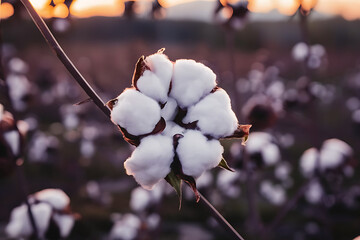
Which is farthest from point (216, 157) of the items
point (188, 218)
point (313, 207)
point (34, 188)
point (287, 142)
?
point (287, 142)

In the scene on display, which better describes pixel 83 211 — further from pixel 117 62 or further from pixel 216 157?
pixel 117 62

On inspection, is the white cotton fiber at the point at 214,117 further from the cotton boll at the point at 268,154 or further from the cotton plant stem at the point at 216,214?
the cotton boll at the point at 268,154

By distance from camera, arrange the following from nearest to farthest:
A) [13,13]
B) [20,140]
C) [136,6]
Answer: [20,140] < [13,13] < [136,6]

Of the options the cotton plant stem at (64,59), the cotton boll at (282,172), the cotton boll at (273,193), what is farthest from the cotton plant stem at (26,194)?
the cotton boll at (282,172)

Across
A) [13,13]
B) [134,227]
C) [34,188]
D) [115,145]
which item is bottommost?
[115,145]

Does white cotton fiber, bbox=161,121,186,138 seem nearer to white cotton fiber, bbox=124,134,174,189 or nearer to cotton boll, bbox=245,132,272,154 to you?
white cotton fiber, bbox=124,134,174,189

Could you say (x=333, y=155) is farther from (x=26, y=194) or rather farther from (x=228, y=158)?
(x=26, y=194)

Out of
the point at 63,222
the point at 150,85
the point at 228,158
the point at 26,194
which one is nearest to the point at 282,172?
the point at 228,158
